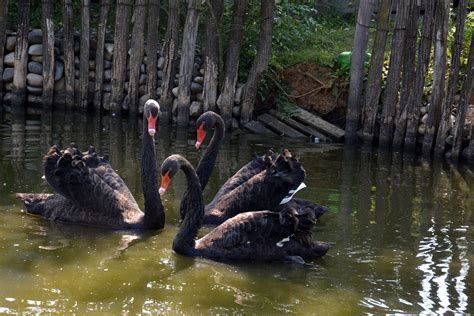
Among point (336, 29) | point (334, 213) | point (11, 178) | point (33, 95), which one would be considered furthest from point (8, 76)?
point (334, 213)

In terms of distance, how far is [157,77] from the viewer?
439 inches

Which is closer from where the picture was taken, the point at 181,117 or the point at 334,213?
the point at 334,213

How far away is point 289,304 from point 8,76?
7505 mm

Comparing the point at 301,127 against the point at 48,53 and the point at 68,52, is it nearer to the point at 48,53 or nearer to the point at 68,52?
the point at 68,52

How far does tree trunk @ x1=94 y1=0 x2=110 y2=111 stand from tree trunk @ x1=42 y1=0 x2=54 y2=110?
0.60 m

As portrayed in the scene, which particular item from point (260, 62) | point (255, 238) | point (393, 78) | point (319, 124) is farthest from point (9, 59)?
point (255, 238)

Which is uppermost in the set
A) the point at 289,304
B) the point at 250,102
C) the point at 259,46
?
the point at 259,46

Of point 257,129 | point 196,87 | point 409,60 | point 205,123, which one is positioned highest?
A: point 409,60

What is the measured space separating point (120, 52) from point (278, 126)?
86.6 inches

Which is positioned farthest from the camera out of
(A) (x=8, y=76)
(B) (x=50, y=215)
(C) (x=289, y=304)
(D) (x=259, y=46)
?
(A) (x=8, y=76)

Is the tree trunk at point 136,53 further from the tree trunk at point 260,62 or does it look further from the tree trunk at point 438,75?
the tree trunk at point 438,75

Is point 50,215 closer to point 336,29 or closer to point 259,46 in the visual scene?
point 259,46

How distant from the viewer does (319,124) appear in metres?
10.8

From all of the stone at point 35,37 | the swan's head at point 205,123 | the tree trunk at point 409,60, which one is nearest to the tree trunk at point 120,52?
the stone at point 35,37
